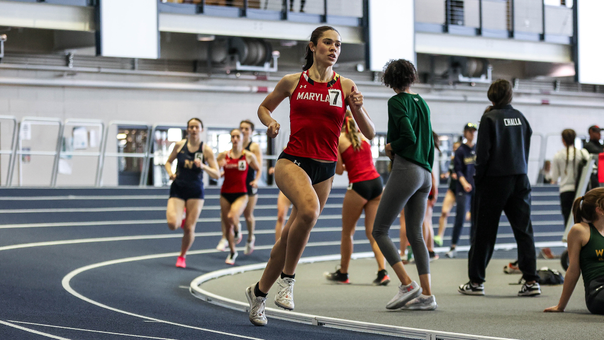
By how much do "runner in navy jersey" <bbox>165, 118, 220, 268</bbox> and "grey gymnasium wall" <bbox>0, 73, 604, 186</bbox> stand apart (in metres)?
7.74

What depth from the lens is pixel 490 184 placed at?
5531mm

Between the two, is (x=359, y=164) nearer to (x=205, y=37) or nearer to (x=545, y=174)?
(x=205, y=37)

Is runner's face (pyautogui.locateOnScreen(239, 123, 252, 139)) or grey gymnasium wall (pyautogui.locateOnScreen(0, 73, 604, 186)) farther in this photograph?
A: grey gymnasium wall (pyautogui.locateOnScreen(0, 73, 604, 186))

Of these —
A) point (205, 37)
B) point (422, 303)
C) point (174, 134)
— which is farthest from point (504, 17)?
point (422, 303)

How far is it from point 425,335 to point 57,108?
14.0 metres

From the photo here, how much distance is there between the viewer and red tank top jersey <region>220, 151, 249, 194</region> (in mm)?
9094

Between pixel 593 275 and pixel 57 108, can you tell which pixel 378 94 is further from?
pixel 593 275

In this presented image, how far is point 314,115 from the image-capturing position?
13.0 feet

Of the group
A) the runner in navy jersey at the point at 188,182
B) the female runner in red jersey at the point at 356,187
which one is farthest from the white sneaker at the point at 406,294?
the runner in navy jersey at the point at 188,182

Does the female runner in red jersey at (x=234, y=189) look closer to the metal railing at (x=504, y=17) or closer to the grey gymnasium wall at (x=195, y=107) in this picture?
the grey gymnasium wall at (x=195, y=107)

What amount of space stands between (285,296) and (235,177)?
515cm

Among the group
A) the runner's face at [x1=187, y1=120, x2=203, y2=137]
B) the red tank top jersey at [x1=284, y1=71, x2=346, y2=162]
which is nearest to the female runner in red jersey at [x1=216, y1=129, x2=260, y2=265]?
the runner's face at [x1=187, y1=120, x2=203, y2=137]

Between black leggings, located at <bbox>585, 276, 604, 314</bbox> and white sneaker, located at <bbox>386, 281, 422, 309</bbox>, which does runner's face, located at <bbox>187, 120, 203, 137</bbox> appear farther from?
black leggings, located at <bbox>585, 276, 604, 314</bbox>

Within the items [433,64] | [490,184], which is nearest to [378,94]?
[433,64]
